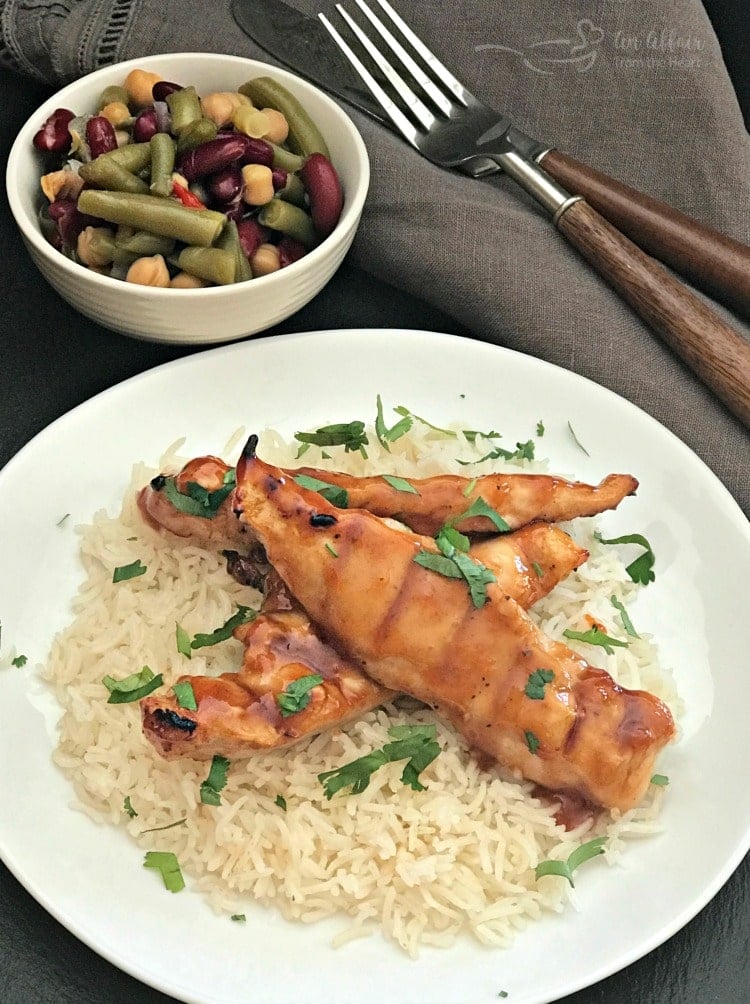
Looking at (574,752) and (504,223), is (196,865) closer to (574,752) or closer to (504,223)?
(574,752)

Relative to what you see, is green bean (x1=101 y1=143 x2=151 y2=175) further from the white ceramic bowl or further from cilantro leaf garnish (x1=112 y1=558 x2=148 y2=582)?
cilantro leaf garnish (x1=112 y1=558 x2=148 y2=582)

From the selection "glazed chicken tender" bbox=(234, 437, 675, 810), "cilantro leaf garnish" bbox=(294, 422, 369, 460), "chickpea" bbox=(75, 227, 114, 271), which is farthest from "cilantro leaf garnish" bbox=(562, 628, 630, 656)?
"chickpea" bbox=(75, 227, 114, 271)

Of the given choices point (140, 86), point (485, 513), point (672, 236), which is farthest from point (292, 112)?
point (485, 513)

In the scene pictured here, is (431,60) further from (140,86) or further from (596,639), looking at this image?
(596,639)

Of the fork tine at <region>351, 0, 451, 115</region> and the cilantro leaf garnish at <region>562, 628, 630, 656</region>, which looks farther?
the fork tine at <region>351, 0, 451, 115</region>

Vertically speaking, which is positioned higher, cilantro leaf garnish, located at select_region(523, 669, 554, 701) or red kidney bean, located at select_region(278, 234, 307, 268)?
red kidney bean, located at select_region(278, 234, 307, 268)

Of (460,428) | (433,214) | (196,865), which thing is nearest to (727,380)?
(460,428)
